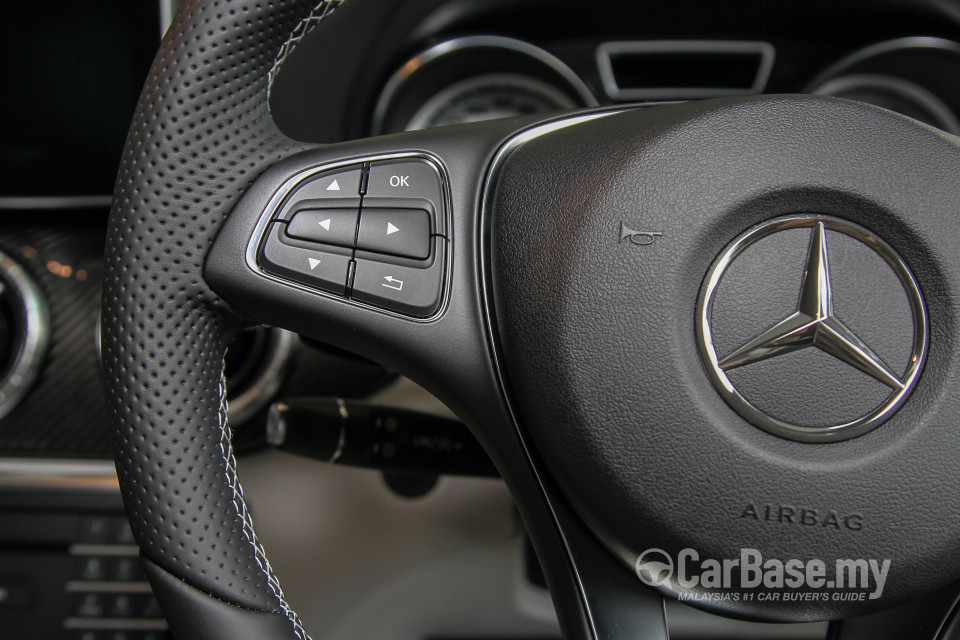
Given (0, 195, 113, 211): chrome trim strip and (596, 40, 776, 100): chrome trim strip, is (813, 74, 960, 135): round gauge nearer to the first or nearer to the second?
(596, 40, 776, 100): chrome trim strip

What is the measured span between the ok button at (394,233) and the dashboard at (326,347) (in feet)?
1.35

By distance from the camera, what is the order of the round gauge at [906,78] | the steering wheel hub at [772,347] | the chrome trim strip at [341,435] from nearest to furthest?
the steering wheel hub at [772,347] → the chrome trim strip at [341,435] → the round gauge at [906,78]

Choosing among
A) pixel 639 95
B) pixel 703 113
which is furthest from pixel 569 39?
pixel 703 113

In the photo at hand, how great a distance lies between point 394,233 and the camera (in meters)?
0.59

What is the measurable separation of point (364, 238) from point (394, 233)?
0.02 meters

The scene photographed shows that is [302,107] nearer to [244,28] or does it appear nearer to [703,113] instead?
[244,28]

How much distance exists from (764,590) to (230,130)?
0.55 meters

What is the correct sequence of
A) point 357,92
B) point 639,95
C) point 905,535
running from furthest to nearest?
point 639,95 → point 357,92 → point 905,535

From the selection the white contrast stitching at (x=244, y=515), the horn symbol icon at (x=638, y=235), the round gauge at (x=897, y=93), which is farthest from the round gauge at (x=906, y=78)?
the white contrast stitching at (x=244, y=515)

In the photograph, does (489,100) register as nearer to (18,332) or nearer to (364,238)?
(364,238)

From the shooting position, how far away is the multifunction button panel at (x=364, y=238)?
1.92 ft

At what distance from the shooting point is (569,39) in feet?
3.63

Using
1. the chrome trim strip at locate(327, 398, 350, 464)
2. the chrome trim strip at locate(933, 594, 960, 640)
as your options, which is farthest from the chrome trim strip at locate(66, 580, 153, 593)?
the chrome trim strip at locate(933, 594, 960, 640)

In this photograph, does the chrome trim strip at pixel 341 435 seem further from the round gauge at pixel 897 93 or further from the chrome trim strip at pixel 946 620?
the round gauge at pixel 897 93
